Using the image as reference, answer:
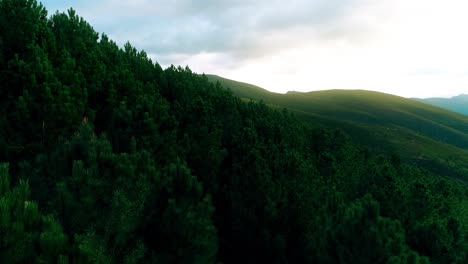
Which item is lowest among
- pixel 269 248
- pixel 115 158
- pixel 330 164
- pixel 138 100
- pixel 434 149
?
pixel 434 149

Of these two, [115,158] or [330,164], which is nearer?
[115,158]

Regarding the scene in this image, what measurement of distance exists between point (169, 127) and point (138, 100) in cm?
297

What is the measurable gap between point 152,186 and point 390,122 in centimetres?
14729

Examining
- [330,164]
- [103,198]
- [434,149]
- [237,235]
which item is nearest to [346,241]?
[103,198]

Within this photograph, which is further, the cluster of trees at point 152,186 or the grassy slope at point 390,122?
the grassy slope at point 390,122

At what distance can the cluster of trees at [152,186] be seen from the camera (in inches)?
318

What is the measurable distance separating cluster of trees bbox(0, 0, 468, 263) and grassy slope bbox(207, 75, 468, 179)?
3206 inches

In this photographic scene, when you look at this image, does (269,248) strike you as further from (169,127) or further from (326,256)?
(169,127)

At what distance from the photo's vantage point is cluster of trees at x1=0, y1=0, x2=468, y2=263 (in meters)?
8.08

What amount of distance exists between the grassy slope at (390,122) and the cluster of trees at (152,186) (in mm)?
81444

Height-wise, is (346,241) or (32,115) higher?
(32,115)

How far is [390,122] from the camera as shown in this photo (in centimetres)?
13988

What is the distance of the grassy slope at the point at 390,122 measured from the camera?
101 m

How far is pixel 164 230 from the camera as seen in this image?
33.9 feet
